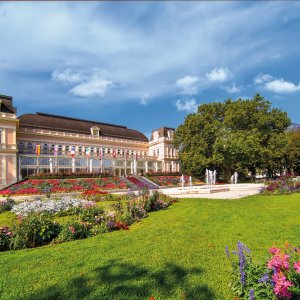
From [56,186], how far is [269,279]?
26.6 metres

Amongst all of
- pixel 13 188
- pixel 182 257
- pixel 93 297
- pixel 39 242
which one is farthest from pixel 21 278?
pixel 13 188

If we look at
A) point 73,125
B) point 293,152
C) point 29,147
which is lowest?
point 293,152

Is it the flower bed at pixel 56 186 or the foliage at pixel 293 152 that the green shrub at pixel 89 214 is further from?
the foliage at pixel 293 152

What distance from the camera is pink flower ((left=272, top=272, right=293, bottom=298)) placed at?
2764mm

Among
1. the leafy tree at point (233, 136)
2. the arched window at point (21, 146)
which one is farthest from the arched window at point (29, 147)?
the leafy tree at point (233, 136)

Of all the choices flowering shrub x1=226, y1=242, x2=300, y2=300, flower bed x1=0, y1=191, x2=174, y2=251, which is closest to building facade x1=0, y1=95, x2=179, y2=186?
flower bed x1=0, y1=191, x2=174, y2=251

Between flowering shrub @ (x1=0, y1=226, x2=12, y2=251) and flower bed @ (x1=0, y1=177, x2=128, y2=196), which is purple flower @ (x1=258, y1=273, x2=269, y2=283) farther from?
flower bed @ (x1=0, y1=177, x2=128, y2=196)

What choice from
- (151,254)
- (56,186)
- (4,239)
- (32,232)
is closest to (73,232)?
(32,232)

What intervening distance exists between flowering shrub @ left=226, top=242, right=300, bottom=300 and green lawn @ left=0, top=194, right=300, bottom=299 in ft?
1.29

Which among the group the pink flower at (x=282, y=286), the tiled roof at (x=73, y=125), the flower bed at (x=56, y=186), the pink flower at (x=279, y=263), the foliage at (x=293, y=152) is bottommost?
the flower bed at (x=56, y=186)

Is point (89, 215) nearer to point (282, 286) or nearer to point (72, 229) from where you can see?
point (72, 229)

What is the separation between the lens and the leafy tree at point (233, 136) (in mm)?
35062

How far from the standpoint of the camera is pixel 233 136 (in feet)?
117

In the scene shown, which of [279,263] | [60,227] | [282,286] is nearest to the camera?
[282,286]
